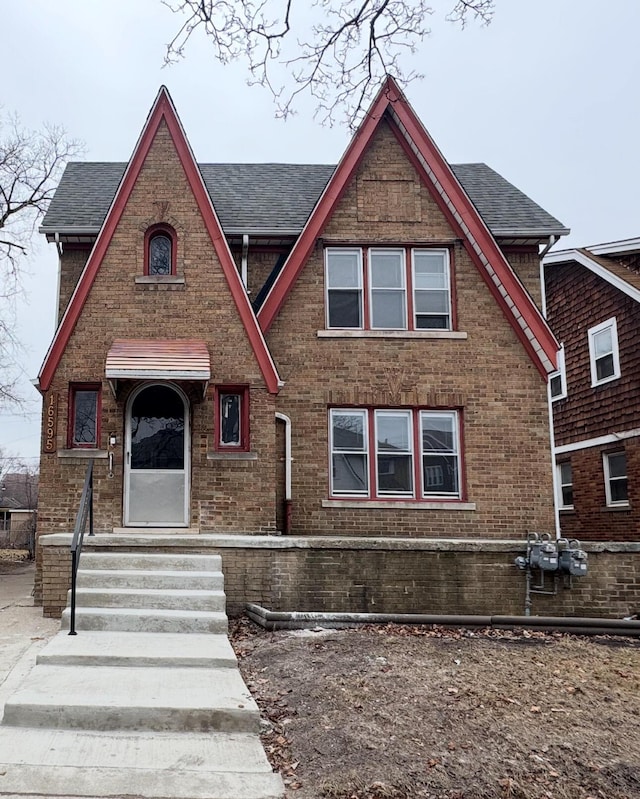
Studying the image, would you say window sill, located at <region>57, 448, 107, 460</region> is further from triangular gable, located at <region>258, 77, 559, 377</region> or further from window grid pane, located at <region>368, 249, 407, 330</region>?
window grid pane, located at <region>368, 249, 407, 330</region>

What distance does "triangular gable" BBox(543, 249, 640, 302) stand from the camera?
15.4 m

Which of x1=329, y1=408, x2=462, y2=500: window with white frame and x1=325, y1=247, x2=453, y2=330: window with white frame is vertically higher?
x1=325, y1=247, x2=453, y2=330: window with white frame

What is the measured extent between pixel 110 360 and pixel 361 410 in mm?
4272

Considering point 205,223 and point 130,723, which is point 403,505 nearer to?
point 205,223

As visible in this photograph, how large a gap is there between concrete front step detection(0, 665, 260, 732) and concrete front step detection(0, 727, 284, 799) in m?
0.07

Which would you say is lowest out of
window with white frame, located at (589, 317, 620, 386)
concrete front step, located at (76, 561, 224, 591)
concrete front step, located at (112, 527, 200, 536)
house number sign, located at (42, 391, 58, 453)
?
concrete front step, located at (76, 561, 224, 591)

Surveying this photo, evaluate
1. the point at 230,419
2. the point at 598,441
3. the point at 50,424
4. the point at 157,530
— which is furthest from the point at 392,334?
the point at 598,441

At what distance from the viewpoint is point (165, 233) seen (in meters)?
11.9

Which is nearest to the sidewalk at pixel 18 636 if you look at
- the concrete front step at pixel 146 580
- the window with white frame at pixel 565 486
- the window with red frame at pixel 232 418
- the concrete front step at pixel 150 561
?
the concrete front step at pixel 146 580

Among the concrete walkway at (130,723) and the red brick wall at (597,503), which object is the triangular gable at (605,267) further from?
the concrete walkway at (130,723)

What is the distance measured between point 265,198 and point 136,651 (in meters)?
9.95

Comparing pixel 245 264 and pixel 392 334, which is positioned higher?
pixel 245 264

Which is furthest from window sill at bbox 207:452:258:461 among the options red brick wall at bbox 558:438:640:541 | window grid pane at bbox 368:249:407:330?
red brick wall at bbox 558:438:640:541

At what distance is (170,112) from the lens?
11703 millimetres
